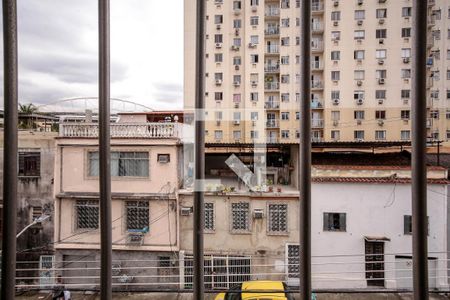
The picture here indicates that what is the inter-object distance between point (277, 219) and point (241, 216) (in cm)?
42

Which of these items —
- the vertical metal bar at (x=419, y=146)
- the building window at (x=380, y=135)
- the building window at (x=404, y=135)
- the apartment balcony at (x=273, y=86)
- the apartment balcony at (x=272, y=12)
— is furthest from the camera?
the apartment balcony at (x=272, y=12)

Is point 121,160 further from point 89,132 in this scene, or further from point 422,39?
point 422,39

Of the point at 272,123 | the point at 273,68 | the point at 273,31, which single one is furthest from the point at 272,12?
the point at 272,123

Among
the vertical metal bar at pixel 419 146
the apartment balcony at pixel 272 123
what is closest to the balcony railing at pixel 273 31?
the apartment balcony at pixel 272 123

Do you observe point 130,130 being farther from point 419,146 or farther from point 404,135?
point 404,135

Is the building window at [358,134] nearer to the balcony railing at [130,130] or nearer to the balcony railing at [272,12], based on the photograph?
the balcony railing at [272,12]

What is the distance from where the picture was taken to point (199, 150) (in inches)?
16.5

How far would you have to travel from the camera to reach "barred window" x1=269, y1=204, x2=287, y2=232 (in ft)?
10.8

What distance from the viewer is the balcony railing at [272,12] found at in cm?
636

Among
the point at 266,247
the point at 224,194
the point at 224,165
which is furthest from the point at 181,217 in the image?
the point at 266,247

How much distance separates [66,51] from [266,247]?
2837mm

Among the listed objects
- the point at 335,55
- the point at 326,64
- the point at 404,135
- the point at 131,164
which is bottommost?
the point at 131,164

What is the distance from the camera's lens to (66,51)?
1404mm

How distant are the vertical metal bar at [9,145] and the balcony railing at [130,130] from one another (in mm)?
2894
